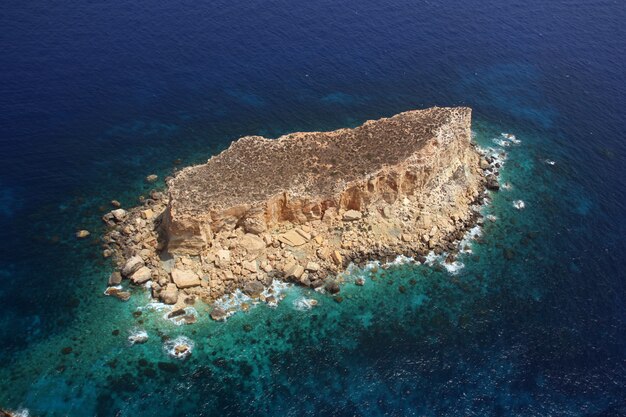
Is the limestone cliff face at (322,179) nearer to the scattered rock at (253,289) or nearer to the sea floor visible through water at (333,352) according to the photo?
the scattered rock at (253,289)

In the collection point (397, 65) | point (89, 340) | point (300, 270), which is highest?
point (397, 65)

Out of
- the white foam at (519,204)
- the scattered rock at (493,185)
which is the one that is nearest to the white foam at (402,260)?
the white foam at (519,204)

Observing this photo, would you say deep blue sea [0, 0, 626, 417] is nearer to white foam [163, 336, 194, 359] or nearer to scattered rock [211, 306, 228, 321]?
white foam [163, 336, 194, 359]

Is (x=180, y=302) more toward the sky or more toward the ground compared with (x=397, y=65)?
more toward the ground

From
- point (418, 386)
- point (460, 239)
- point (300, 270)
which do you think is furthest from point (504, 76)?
point (418, 386)

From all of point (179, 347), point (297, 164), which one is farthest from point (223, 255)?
point (297, 164)

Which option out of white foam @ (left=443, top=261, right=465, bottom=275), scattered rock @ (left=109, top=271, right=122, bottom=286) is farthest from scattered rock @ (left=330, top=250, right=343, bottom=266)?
scattered rock @ (left=109, top=271, right=122, bottom=286)

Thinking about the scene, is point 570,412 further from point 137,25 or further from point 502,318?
point 137,25
